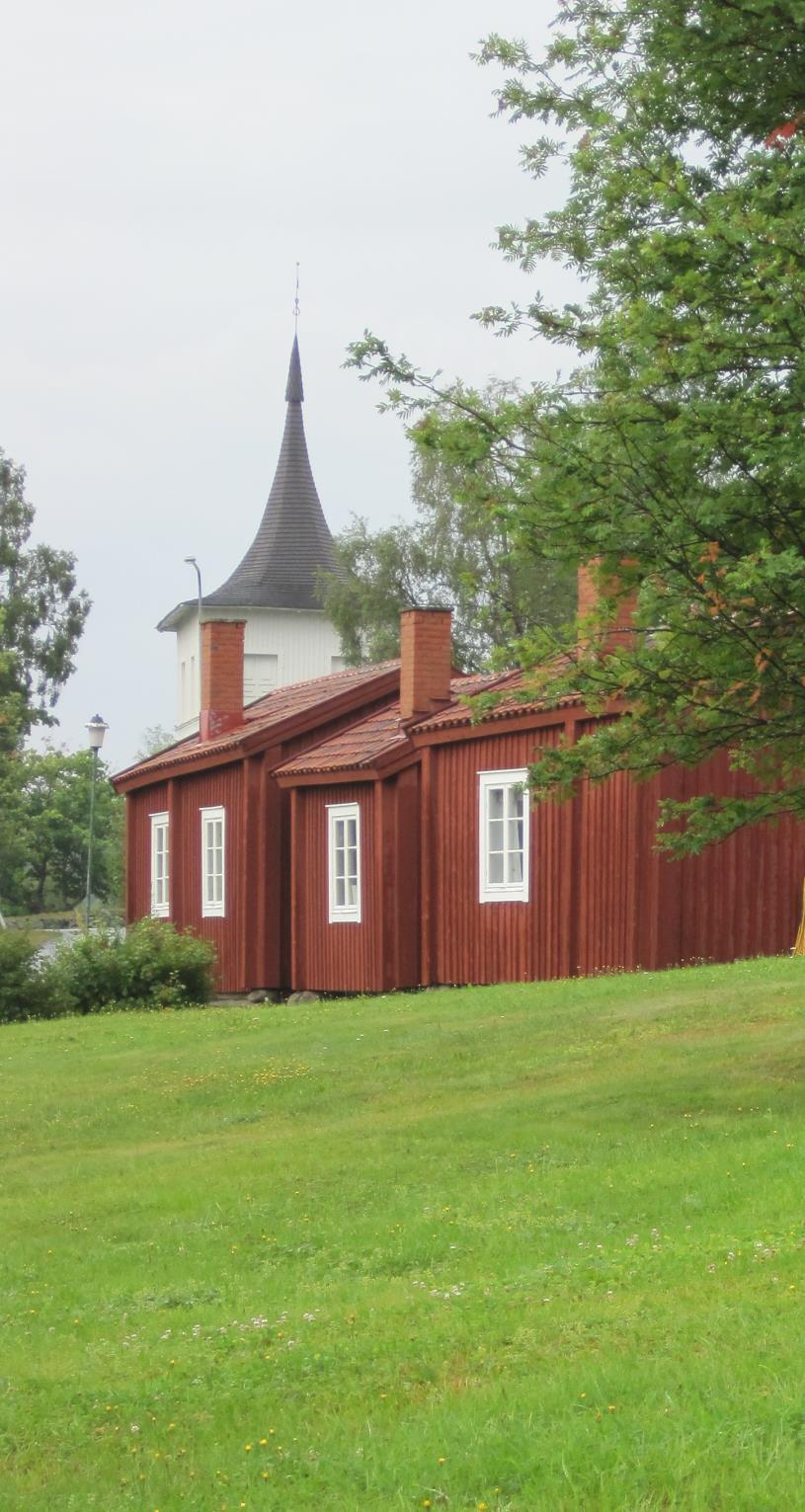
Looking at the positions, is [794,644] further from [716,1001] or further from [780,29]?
[716,1001]

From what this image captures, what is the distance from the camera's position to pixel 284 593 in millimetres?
68500

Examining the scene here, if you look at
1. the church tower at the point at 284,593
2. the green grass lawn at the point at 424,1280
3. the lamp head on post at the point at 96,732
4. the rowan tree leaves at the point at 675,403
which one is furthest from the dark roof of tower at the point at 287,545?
the rowan tree leaves at the point at 675,403

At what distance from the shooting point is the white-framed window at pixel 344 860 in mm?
27906

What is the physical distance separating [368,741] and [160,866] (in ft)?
28.2

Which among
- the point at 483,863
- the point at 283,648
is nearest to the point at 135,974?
the point at 483,863

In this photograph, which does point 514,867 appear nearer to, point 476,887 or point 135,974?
point 476,887

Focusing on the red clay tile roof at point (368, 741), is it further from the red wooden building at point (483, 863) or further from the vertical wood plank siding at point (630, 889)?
→ the vertical wood plank siding at point (630, 889)

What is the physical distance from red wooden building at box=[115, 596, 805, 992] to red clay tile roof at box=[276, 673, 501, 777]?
0.06 metres

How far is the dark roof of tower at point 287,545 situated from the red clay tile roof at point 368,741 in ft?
126

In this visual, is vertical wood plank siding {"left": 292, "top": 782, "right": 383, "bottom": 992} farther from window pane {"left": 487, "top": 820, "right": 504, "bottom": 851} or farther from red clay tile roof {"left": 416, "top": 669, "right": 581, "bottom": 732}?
window pane {"left": 487, "top": 820, "right": 504, "bottom": 851}

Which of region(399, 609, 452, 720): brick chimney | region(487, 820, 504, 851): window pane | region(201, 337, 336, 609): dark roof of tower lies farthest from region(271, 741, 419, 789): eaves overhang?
region(201, 337, 336, 609): dark roof of tower

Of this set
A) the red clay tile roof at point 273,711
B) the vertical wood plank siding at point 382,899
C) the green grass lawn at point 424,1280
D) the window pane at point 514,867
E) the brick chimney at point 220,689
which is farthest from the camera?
the brick chimney at point 220,689

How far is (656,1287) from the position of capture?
7.68m

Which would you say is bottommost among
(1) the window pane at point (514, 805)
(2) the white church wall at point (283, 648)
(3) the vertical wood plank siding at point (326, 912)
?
(3) the vertical wood plank siding at point (326, 912)
